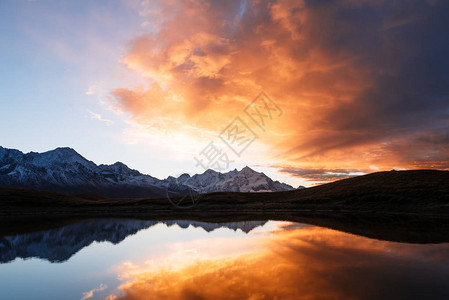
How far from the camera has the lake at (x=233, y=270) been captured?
1249cm

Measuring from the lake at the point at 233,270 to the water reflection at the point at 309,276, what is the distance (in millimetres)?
48

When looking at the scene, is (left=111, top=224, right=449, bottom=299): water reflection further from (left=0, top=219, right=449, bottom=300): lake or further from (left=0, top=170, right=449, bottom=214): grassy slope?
(left=0, top=170, right=449, bottom=214): grassy slope

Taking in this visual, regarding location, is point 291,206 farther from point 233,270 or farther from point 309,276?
point 309,276

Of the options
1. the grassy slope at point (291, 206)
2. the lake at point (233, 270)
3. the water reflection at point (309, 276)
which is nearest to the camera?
the water reflection at point (309, 276)

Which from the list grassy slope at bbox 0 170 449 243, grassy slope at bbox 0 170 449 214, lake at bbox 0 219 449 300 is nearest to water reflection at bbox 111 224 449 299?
lake at bbox 0 219 449 300

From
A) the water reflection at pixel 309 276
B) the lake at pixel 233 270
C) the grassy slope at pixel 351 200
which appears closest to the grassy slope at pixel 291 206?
the grassy slope at pixel 351 200

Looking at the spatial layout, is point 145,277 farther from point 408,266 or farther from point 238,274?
point 408,266

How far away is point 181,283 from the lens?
46.2 ft

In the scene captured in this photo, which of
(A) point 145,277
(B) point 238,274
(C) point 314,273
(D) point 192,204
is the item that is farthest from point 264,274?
(D) point 192,204

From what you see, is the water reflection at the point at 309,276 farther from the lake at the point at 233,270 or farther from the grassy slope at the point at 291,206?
the grassy slope at the point at 291,206

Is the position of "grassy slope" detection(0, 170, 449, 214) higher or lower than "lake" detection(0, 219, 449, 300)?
higher

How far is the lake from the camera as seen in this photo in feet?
41.0

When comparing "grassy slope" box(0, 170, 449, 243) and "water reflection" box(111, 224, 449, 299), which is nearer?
"water reflection" box(111, 224, 449, 299)

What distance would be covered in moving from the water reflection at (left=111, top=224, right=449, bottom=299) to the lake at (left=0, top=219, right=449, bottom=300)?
0.16ft
